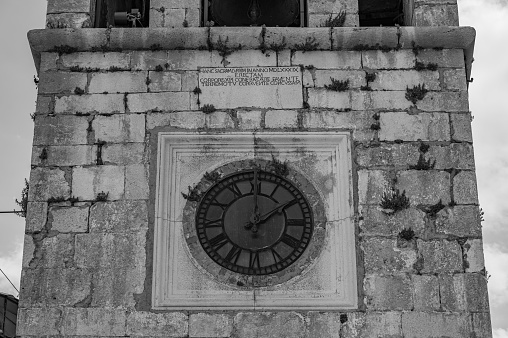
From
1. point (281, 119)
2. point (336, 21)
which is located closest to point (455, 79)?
point (336, 21)

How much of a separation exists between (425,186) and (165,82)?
9.94 ft

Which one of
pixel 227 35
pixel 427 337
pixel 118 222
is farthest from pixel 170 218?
pixel 427 337

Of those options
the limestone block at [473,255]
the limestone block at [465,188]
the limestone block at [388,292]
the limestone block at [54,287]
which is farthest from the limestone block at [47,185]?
the limestone block at [473,255]

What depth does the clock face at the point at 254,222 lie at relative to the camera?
10070 mm

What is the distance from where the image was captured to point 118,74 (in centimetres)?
1084

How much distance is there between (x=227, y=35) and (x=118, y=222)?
246cm

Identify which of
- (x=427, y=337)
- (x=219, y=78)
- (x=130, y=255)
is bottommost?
(x=427, y=337)

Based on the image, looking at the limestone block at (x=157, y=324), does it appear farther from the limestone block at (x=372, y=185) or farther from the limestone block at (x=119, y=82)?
the limestone block at (x=119, y=82)

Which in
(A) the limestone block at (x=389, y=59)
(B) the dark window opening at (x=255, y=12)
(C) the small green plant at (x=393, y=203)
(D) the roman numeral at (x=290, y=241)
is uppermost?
(B) the dark window opening at (x=255, y=12)

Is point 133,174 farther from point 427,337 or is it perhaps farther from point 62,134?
point 427,337

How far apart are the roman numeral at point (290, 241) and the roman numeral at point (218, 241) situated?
599mm

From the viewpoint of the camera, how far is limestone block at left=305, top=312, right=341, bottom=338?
9664mm

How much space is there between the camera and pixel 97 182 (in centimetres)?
1035

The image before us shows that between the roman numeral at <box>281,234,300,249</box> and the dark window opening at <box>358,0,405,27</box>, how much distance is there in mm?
3885
